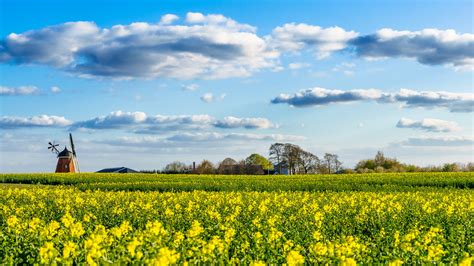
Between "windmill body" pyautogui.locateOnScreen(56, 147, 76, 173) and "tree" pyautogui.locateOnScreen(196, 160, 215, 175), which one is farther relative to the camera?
"tree" pyautogui.locateOnScreen(196, 160, 215, 175)

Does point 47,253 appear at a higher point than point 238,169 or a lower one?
lower

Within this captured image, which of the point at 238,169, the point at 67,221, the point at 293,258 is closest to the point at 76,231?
the point at 67,221

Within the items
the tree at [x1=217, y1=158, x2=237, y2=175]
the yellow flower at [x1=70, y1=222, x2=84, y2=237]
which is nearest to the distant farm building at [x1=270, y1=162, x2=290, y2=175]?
the tree at [x1=217, y1=158, x2=237, y2=175]

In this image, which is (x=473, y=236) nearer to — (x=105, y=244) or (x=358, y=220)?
(x=358, y=220)

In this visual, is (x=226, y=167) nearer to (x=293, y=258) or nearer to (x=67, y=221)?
(x=67, y=221)

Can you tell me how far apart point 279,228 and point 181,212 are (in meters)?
4.14

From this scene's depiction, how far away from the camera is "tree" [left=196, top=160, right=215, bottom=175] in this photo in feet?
297

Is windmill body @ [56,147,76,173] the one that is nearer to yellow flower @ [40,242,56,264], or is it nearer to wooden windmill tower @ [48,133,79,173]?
wooden windmill tower @ [48,133,79,173]

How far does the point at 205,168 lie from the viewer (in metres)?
91.0

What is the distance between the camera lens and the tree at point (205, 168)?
90625 mm

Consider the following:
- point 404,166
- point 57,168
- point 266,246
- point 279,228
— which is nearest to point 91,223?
point 279,228

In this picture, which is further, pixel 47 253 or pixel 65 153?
pixel 65 153

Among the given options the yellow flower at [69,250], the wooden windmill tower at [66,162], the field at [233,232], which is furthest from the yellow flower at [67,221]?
the wooden windmill tower at [66,162]

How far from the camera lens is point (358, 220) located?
51.5 feet
